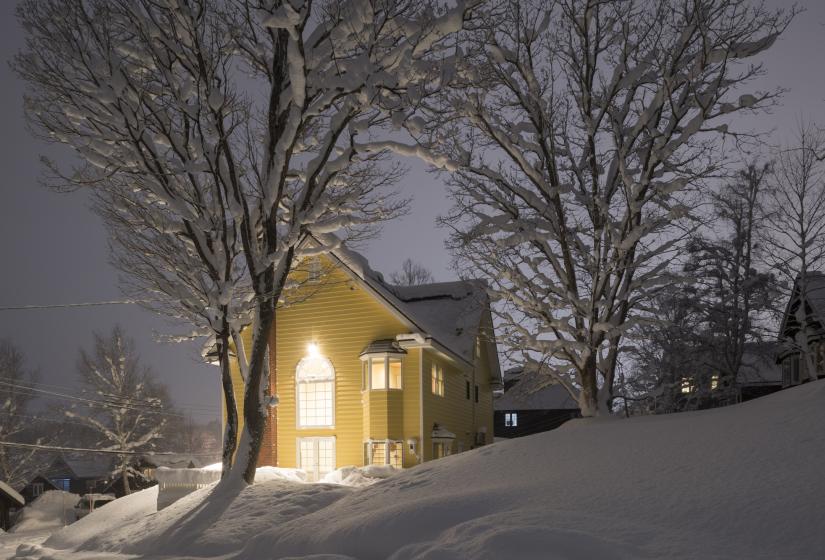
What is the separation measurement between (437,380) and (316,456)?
A: 4.90 meters

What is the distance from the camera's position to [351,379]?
2220cm

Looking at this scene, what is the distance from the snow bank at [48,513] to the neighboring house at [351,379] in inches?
836

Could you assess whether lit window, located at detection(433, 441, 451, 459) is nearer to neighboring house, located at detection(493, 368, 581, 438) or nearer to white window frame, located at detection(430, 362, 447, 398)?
white window frame, located at detection(430, 362, 447, 398)

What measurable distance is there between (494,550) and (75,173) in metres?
12.3

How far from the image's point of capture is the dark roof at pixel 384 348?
21109 millimetres

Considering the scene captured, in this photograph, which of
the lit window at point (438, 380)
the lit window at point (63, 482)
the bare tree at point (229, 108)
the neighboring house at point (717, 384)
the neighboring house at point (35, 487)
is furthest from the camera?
the lit window at point (63, 482)

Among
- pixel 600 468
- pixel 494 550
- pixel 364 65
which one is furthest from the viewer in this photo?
pixel 364 65

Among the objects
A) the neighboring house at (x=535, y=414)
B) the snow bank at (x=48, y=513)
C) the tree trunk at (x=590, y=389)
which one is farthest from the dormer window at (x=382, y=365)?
the neighboring house at (x=535, y=414)

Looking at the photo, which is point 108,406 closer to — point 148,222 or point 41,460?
point 41,460

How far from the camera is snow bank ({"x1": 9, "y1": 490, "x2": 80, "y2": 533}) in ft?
120

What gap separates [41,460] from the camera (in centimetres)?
5622

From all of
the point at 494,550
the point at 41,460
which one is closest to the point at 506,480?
the point at 494,550

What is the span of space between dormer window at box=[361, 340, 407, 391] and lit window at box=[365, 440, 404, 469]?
5.55 ft

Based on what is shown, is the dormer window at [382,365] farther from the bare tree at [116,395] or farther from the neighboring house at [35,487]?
the neighboring house at [35,487]
